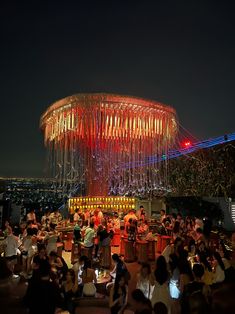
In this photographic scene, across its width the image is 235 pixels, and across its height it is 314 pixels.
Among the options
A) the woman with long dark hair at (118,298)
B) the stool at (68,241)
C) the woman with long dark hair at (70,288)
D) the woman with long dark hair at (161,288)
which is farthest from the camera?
the stool at (68,241)

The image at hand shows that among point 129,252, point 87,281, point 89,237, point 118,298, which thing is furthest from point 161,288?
point 129,252

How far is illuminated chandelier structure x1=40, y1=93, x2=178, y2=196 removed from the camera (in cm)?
898

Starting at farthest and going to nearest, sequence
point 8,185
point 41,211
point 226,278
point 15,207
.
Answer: point 8,185 < point 15,207 < point 41,211 < point 226,278

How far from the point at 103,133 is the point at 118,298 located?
21.9 ft

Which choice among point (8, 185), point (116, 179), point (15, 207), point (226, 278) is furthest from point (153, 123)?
point (8, 185)

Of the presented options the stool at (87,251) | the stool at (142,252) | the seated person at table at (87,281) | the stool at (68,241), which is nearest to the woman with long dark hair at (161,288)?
the seated person at table at (87,281)

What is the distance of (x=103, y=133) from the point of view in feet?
31.5

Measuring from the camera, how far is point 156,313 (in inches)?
92.1

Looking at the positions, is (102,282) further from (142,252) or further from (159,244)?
(159,244)

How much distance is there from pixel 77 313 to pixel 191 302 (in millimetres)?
2213

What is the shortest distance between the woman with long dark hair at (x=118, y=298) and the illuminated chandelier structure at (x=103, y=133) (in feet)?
20.3

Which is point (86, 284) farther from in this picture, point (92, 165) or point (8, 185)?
point (8, 185)

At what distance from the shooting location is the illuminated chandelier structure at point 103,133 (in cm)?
898

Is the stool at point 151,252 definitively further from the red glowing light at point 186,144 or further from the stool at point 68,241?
the red glowing light at point 186,144
